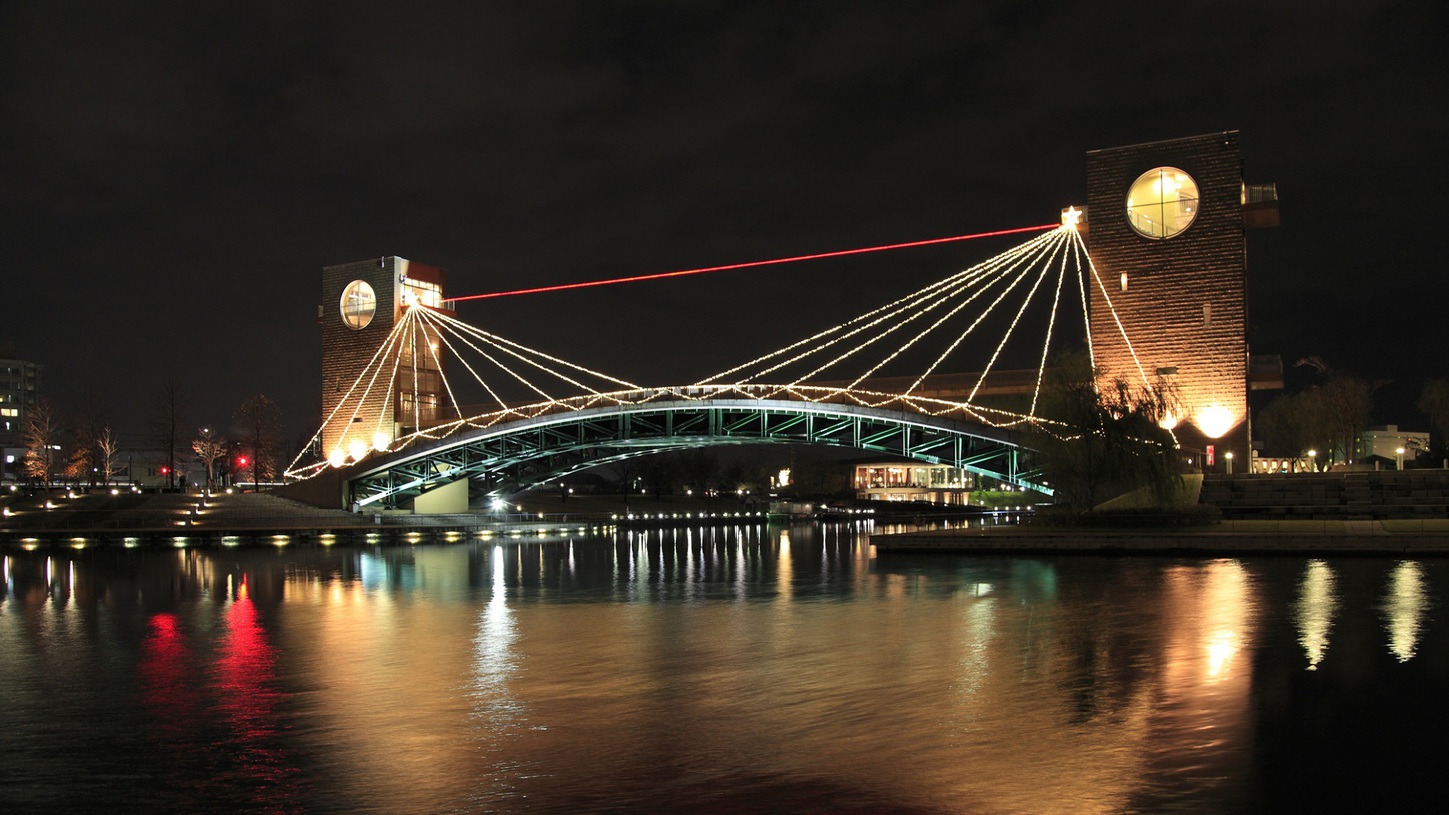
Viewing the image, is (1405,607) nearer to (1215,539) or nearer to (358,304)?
(1215,539)

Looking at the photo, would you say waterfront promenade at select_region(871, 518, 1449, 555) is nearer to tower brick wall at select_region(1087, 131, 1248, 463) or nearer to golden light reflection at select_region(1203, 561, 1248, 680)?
golden light reflection at select_region(1203, 561, 1248, 680)

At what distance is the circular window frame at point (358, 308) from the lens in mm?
66375

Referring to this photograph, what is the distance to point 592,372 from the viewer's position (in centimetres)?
5694

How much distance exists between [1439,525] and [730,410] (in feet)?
95.2

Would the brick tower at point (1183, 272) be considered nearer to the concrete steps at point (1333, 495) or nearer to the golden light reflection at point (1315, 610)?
the concrete steps at point (1333, 495)

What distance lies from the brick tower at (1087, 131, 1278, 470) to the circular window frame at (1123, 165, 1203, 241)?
0.04 metres

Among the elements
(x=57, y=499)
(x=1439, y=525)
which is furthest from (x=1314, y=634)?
(x=57, y=499)

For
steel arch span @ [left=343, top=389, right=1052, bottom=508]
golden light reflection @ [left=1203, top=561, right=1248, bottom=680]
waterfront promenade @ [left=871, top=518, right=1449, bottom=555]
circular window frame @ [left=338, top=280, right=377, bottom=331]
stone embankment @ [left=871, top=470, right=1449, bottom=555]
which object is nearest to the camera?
golden light reflection @ [left=1203, top=561, right=1248, bottom=680]

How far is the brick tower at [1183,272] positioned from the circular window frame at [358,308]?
40191mm

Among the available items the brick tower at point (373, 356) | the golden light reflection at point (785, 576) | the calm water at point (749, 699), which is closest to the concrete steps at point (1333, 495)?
the calm water at point (749, 699)

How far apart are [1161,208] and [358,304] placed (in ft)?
145

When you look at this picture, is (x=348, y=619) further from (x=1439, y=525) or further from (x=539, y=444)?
(x=539, y=444)

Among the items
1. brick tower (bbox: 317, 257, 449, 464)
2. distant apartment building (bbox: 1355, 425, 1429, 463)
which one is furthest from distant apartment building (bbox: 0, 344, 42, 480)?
distant apartment building (bbox: 1355, 425, 1429, 463)

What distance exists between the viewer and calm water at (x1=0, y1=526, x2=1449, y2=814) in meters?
8.81
